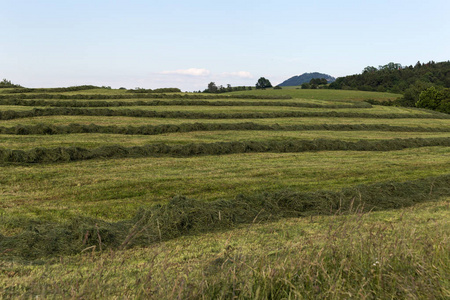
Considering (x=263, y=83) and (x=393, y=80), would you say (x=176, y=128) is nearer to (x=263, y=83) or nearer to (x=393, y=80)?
(x=263, y=83)

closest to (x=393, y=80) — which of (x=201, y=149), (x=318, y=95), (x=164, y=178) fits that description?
(x=318, y=95)

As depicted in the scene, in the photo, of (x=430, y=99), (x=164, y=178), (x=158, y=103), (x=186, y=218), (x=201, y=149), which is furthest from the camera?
(x=430, y=99)

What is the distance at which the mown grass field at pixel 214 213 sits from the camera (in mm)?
3836

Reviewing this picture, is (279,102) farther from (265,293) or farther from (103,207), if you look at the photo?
(265,293)

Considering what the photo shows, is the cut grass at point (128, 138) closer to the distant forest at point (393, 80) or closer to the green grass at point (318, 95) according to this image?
the green grass at point (318, 95)

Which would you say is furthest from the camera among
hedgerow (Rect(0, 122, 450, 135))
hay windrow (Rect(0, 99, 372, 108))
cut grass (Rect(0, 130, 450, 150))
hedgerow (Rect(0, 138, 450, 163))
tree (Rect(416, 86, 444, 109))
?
tree (Rect(416, 86, 444, 109))

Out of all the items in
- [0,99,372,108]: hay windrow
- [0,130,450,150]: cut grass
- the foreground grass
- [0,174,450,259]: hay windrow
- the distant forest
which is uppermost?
the distant forest

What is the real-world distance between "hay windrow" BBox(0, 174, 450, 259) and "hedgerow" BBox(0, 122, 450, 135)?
10.1 metres

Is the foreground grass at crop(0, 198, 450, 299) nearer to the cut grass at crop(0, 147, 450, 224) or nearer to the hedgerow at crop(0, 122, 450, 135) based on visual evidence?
the cut grass at crop(0, 147, 450, 224)

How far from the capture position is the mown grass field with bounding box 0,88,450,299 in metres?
3.84

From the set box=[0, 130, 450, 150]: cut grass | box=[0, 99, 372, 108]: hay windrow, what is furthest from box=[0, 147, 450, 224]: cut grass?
box=[0, 99, 372, 108]: hay windrow

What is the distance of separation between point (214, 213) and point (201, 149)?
25.0 ft

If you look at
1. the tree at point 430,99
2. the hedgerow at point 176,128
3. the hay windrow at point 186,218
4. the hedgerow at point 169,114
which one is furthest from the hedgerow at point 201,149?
the tree at point 430,99

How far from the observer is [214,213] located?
23.1 feet
